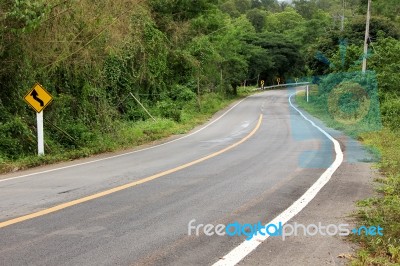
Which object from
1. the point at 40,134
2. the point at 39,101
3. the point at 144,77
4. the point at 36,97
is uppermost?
the point at 144,77

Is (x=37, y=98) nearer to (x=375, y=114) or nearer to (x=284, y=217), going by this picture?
(x=284, y=217)

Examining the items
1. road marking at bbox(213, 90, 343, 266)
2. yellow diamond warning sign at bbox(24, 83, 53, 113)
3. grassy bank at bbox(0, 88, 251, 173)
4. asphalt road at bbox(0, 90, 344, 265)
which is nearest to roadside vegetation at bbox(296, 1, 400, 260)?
road marking at bbox(213, 90, 343, 266)

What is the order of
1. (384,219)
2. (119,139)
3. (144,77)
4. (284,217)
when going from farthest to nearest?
(144,77) < (119,139) < (284,217) < (384,219)

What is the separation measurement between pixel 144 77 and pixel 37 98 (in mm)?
13969

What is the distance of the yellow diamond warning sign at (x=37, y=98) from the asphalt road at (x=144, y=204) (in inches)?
91.0

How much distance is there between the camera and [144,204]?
6980mm

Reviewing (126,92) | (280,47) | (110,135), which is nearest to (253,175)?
(110,135)

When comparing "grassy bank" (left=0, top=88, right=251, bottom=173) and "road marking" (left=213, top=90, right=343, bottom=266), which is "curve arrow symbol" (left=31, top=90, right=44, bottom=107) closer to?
"grassy bank" (left=0, top=88, right=251, bottom=173)

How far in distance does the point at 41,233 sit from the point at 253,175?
5307 millimetres

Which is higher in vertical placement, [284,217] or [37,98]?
[37,98]

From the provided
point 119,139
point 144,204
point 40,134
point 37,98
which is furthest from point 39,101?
point 144,204

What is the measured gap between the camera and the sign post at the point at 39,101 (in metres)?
13.3

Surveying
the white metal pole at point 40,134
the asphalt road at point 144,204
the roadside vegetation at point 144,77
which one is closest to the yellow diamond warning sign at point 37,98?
the white metal pole at point 40,134

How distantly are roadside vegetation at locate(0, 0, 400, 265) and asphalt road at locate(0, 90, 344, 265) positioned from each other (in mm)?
1686
